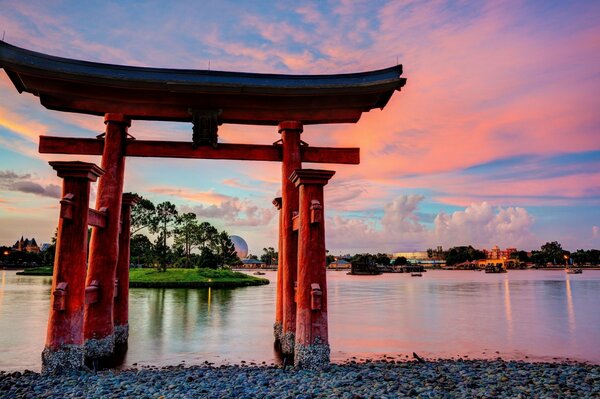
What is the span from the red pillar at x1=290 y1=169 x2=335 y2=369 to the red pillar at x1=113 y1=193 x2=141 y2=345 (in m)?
5.59

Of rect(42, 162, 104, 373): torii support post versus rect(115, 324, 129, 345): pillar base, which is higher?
rect(42, 162, 104, 373): torii support post

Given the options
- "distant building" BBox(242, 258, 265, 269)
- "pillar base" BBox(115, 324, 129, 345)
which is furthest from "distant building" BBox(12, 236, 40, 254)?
"pillar base" BBox(115, 324, 129, 345)

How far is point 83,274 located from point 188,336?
821cm

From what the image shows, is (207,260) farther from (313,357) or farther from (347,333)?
(313,357)

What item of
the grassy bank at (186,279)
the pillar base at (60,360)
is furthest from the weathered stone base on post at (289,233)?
the grassy bank at (186,279)

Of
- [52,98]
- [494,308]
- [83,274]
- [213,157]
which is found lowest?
[494,308]

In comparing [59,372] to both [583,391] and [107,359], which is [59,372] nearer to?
[107,359]

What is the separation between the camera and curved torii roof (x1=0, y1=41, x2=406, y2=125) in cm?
968

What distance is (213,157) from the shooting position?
1055cm

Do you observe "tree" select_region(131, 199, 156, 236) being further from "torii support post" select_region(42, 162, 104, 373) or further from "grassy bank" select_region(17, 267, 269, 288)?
"torii support post" select_region(42, 162, 104, 373)

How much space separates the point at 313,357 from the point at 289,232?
10.5 ft

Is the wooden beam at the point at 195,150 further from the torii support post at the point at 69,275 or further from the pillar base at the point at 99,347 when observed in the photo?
the pillar base at the point at 99,347

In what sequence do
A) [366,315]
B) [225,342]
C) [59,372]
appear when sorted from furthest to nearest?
[366,315] → [225,342] → [59,372]

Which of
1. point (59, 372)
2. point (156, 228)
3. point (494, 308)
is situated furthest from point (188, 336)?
point (156, 228)
